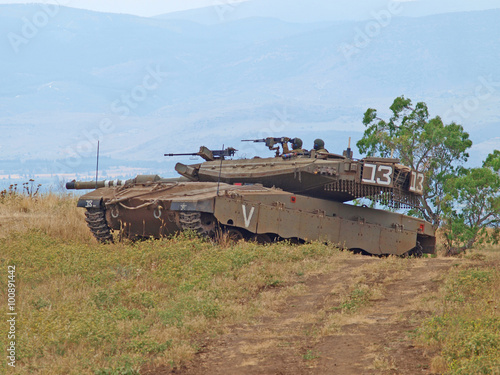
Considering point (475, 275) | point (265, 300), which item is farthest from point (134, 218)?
point (475, 275)

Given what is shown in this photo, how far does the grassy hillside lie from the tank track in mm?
1376

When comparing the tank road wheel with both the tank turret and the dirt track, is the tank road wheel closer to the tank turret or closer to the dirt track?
the tank turret

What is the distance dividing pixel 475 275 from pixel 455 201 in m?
13.4

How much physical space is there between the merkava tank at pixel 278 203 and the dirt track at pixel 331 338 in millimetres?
4345

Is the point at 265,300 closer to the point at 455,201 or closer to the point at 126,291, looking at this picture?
the point at 126,291

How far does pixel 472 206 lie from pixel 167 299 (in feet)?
50.1

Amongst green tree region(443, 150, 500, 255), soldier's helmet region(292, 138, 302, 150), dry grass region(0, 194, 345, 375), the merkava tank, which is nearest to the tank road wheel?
the merkava tank

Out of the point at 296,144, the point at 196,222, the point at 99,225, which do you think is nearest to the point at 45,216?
the point at 99,225

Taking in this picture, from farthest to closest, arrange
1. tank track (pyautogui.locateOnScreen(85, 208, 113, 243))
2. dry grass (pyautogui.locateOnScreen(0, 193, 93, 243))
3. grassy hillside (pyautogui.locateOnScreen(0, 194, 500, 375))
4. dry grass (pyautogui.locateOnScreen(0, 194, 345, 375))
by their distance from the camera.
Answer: dry grass (pyautogui.locateOnScreen(0, 193, 93, 243)) → tank track (pyautogui.locateOnScreen(85, 208, 113, 243)) → dry grass (pyautogui.locateOnScreen(0, 194, 345, 375)) → grassy hillside (pyautogui.locateOnScreen(0, 194, 500, 375))

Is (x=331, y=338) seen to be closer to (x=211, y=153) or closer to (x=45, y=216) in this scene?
(x=211, y=153)

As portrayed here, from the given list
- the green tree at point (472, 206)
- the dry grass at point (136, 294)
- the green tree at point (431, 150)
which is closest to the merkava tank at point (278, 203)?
the dry grass at point (136, 294)

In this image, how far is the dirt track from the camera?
8.09m

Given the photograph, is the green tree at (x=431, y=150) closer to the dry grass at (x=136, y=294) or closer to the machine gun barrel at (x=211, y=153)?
the machine gun barrel at (x=211, y=153)

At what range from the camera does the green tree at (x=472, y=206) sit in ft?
78.2
